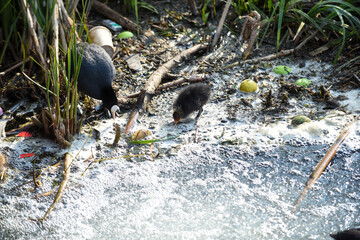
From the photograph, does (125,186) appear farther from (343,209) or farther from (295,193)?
(343,209)

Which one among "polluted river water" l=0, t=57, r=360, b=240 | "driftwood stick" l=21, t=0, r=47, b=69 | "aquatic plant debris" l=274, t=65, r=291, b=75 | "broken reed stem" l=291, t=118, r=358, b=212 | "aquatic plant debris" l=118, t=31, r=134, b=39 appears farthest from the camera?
"aquatic plant debris" l=118, t=31, r=134, b=39

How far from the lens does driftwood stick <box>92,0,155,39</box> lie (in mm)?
5371

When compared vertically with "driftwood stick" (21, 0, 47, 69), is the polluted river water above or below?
below

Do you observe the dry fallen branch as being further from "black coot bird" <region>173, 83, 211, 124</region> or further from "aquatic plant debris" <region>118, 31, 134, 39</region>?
"aquatic plant debris" <region>118, 31, 134, 39</region>

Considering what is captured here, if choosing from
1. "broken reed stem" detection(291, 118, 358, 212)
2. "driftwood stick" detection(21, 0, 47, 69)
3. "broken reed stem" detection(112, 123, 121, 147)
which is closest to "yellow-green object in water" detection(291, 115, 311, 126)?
"broken reed stem" detection(291, 118, 358, 212)

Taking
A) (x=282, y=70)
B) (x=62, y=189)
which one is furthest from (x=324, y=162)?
(x=62, y=189)

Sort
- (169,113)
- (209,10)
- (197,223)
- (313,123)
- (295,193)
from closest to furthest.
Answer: (197,223)
(295,193)
(313,123)
(169,113)
(209,10)

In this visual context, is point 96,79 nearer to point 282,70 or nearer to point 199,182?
point 199,182

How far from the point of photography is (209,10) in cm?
578

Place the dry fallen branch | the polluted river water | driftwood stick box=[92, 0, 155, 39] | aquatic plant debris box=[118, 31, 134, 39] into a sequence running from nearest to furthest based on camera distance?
the polluted river water
the dry fallen branch
aquatic plant debris box=[118, 31, 134, 39]
driftwood stick box=[92, 0, 155, 39]

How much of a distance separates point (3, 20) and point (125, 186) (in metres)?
2.24

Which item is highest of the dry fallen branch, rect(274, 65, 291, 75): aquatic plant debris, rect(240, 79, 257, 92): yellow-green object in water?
the dry fallen branch

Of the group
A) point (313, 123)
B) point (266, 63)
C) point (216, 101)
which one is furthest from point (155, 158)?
point (266, 63)

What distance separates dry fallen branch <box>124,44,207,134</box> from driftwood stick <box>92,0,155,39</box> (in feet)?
2.05
